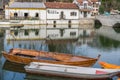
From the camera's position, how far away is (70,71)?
18.1 meters

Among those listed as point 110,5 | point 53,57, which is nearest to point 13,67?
point 53,57

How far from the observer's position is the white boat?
688 inches

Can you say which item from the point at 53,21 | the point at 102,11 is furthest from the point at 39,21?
the point at 102,11

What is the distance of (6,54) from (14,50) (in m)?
1.02

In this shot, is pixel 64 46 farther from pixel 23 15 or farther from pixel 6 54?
pixel 23 15

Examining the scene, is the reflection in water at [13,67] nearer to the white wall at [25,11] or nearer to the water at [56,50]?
the water at [56,50]

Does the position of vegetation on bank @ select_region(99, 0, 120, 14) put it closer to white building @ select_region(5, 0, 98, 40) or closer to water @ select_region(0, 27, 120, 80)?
white building @ select_region(5, 0, 98, 40)

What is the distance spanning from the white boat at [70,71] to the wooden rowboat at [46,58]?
1.36 metres

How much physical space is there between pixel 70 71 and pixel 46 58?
3.50 metres

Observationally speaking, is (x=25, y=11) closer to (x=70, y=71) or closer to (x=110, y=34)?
(x=110, y=34)

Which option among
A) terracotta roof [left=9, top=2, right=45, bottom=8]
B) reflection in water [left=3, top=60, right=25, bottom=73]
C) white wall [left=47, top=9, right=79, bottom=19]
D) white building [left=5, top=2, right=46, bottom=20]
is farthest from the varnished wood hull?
white wall [left=47, top=9, right=79, bottom=19]

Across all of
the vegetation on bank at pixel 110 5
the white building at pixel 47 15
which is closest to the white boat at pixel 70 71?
the white building at pixel 47 15

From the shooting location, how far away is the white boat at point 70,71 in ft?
57.4

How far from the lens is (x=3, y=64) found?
2153 centimetres
